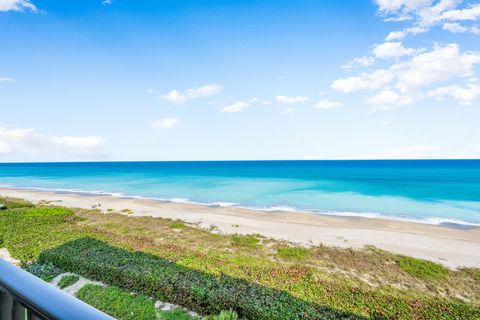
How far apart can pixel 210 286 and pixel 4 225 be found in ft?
49.3

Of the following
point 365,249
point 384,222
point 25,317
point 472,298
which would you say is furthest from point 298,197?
point 25,317

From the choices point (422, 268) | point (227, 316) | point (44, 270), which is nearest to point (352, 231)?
point (422, 268)

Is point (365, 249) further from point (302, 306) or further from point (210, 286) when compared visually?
point (210, 286)

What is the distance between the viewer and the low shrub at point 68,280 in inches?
341

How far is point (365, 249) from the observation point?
13.8 metres

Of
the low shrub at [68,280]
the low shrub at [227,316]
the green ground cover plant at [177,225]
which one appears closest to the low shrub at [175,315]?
the low shrub at [227,316]

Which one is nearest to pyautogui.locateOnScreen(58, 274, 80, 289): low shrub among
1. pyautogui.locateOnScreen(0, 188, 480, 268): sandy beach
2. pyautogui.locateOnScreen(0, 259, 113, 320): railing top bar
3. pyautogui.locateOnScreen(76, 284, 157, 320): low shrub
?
pyautogui.locateOnScreen(76, 284, 157, 320): low shrub

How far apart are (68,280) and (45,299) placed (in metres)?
9.89

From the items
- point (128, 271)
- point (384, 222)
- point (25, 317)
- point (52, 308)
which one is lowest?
point (384, 222)

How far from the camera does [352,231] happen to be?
17688mm

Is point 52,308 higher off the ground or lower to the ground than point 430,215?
higher

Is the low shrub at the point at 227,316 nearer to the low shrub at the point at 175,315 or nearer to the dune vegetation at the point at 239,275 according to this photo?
the dune vegetation at the point at 239,275

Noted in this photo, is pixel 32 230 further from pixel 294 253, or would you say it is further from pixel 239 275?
pixel 294 253

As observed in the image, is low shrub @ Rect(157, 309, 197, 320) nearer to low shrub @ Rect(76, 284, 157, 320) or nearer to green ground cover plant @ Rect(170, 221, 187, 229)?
low shrub @ Rect(76, 284, 157, 320)
